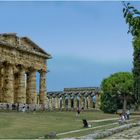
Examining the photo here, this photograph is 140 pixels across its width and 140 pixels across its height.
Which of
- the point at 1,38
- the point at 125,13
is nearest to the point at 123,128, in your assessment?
the point at 125,13

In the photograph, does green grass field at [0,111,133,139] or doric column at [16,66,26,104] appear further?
doric column at [16,66,26,104]

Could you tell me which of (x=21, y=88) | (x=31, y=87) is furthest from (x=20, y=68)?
(x=31, y=87)

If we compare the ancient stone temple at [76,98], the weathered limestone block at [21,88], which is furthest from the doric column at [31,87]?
the ancient stone temple at [76,98]

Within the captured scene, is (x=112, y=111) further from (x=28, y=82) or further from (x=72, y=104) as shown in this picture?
(x=72, y=104)

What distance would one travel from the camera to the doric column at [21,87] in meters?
84.6

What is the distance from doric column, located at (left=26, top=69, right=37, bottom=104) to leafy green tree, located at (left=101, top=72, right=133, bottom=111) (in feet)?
71.2

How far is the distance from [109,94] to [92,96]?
3902 cm

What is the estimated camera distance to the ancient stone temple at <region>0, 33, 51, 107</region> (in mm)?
79812

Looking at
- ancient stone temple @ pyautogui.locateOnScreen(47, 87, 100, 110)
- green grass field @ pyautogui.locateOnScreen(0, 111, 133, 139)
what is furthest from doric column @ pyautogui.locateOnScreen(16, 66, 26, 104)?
ancient stone temple @ pyautogui.locateOnScreen(47, 87, 100, 110)

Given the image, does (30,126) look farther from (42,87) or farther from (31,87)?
(42,87)

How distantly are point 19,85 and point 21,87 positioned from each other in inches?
24.5

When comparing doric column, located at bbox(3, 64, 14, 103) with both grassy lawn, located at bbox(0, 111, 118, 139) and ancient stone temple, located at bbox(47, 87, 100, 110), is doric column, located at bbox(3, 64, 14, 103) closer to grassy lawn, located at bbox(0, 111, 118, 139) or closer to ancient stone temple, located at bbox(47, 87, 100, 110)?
grassy lawn, located at bbox(0, 111, 118, 139)

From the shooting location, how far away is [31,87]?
9094cm

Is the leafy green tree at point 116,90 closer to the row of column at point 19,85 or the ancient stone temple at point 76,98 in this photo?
the row of column at point 19,85
